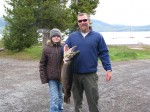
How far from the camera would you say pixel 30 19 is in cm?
1991

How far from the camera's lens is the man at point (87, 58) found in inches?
231

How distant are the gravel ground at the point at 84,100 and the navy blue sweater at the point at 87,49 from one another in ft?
7.01

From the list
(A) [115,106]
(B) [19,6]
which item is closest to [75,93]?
(A) [115,106]

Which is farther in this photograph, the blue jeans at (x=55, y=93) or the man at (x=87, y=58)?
the blue jeans at (x=55, y=93)

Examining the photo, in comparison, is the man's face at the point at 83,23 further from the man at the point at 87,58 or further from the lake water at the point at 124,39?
the lake water at the point at 124,39

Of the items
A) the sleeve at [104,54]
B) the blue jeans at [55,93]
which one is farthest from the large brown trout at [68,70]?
the blue jeans at [55,93]

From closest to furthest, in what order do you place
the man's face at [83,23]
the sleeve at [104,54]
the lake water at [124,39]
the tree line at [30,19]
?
the man's face at [83,23] < the sleeve at [104,54] < the tree line at [30,19] < the lake water at [124,39]

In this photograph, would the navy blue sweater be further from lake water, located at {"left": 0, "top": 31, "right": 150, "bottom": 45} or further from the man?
lake water, located at {"left": 0, "top": 31, "right": 150, "bottom": 45}

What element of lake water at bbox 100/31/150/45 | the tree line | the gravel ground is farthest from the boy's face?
lake water at bbox 100/31/150/45

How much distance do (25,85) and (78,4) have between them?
57.0 feet

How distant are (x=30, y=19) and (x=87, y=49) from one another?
1446 centimetres

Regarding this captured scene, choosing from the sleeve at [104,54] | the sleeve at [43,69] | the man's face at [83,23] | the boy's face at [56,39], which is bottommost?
the sleeve at [43,69]

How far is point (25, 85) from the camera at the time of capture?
11469mm

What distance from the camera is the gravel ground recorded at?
8.24 meters
